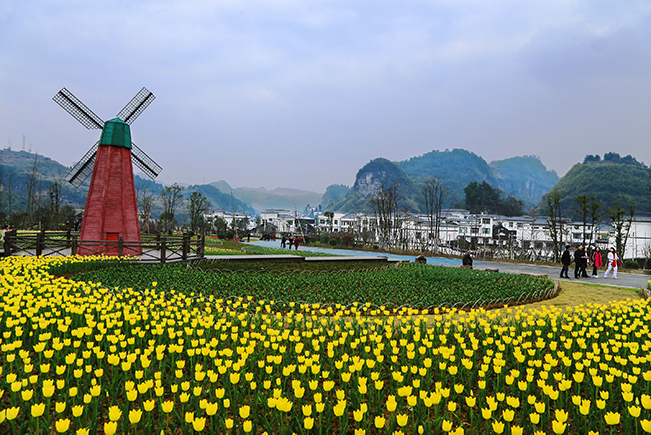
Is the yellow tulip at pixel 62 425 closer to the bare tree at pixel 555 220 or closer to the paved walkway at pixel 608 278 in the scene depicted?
the paved walkway at pixel 608 278

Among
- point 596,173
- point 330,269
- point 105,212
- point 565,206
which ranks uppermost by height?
point 596,173

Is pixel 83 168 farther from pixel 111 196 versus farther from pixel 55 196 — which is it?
pixel 55 196

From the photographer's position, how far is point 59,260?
12250 mm

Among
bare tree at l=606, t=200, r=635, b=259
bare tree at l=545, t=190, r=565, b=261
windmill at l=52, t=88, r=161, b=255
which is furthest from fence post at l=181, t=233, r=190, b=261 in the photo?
bare tree at l=606, t=200, r=635, b=259

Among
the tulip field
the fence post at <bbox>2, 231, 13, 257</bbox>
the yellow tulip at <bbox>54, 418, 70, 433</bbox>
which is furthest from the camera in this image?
the fence post at <bbox>2, 231, 13, 257</bbox>

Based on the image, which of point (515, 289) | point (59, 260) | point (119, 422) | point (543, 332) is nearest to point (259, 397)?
point (119, 422)

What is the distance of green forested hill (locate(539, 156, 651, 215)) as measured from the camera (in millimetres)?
77688

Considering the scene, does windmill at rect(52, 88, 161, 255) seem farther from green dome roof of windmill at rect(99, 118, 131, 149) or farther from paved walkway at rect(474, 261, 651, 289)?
paved walkway at rect(474, 261, 651, 289)

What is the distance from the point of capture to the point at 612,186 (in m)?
81.1

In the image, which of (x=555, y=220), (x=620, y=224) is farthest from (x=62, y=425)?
(x=555, y=220)

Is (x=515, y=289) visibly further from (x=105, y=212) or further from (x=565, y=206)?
(x=565, y=206)

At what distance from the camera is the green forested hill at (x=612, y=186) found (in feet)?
255

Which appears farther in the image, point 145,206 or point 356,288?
point 145,206

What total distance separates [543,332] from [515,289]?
220 inches
